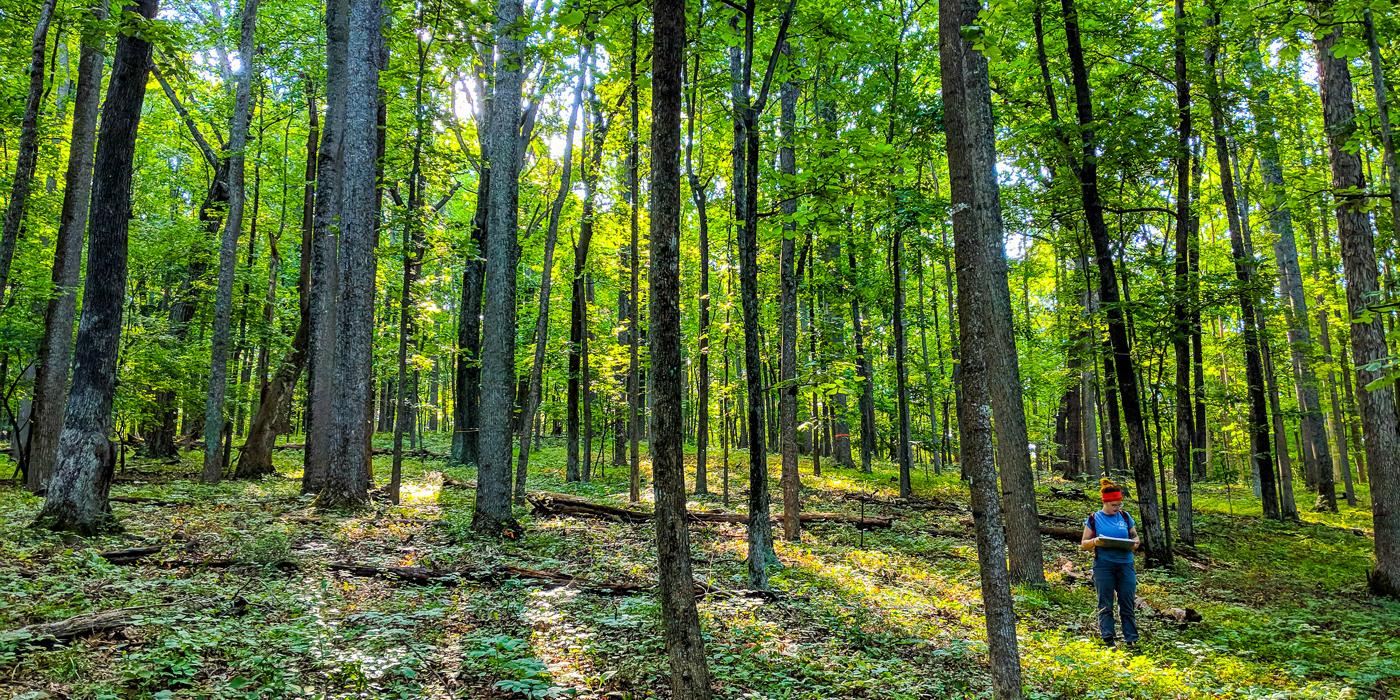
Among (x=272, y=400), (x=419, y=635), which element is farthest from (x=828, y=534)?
(x=272, y=400)

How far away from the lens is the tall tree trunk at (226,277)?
13.6 metres

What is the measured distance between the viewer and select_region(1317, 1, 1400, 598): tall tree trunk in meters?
9.29

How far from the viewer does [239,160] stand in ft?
47.3

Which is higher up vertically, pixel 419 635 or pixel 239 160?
pixel 239 160

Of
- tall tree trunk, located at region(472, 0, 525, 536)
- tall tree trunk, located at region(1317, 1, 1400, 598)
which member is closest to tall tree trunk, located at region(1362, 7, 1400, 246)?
tall tree trunk, located at region(1317, 1, 1400, 598)

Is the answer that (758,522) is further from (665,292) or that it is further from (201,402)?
(201,402)

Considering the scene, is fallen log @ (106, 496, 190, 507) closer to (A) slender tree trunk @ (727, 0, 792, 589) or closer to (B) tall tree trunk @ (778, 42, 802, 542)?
(A) slender tree trunk @ (727, 0, 792, 589)

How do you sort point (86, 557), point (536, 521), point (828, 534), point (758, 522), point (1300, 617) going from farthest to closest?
point (828, 534) → point (536, 521) → point (1300, 617) → point (758, 522) → point (86, 557)

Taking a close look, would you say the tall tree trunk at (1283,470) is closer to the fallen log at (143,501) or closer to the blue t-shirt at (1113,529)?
the blue t-shirt at (1113,529)

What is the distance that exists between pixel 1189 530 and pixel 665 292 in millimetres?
13563

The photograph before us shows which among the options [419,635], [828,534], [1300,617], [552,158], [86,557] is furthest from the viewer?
[552,158]

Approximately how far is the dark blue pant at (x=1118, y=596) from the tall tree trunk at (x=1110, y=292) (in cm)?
377

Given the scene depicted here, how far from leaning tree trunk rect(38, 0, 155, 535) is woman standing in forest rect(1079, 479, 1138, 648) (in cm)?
1220

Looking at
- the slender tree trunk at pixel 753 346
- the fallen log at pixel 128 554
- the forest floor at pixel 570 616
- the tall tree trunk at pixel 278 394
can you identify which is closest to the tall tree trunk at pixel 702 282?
the slender tree trunk at pixel 753 346
